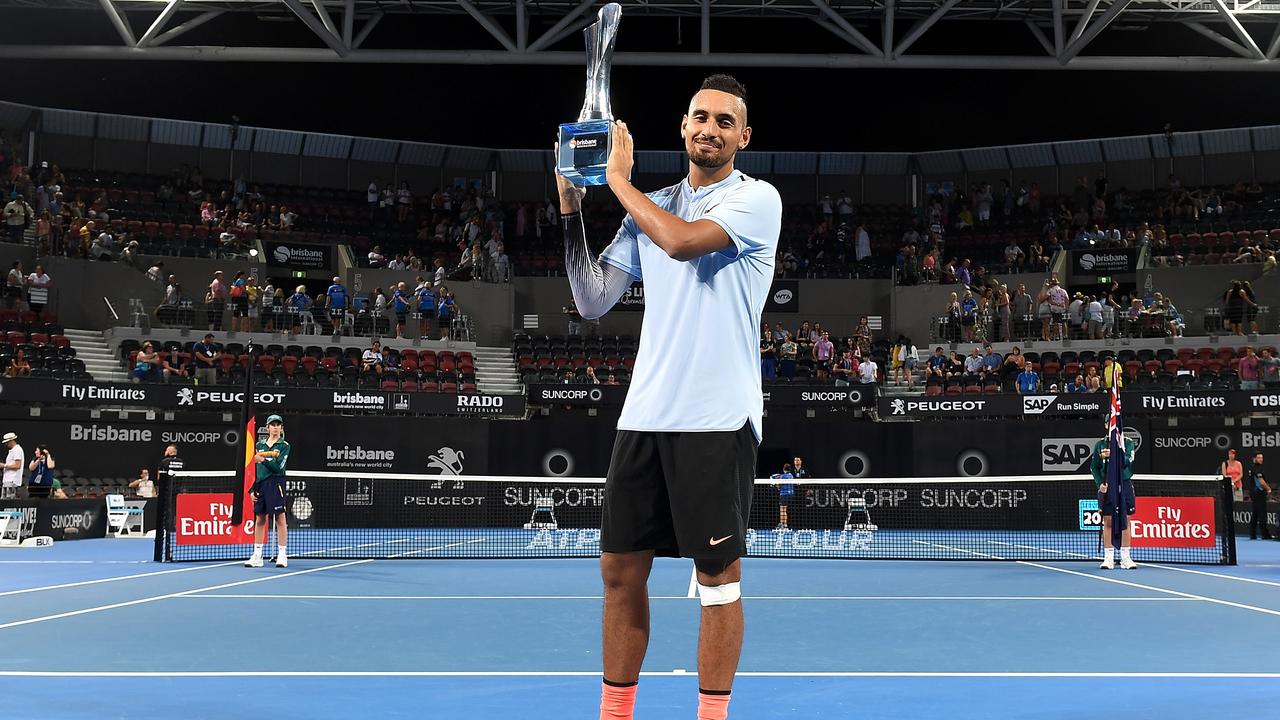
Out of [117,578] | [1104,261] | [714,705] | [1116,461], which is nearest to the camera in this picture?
[714,705]

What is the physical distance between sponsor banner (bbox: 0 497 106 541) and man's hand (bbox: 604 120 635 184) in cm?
2041

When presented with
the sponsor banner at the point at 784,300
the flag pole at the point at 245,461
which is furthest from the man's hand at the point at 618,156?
the sponsor banner at the point at 784,300

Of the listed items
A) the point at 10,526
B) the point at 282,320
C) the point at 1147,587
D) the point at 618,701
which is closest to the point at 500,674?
the point at 618,701

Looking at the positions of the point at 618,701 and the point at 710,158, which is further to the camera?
the point at 710,158

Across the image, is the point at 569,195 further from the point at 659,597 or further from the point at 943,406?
the point at 943,406

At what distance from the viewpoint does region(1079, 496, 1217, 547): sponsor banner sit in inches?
671

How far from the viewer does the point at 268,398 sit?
84.2 ft

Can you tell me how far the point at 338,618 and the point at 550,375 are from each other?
62.8ft

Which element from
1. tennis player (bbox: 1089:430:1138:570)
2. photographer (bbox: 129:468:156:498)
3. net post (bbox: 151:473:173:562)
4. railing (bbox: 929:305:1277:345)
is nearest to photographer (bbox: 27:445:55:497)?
photographer (bbox: 129:468:156:498)

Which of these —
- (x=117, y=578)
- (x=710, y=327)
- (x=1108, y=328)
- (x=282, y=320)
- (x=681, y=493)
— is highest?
(x=1108, y=328)

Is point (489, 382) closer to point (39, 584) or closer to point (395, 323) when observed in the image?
point (395, 323)

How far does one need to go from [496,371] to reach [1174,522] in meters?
19.2

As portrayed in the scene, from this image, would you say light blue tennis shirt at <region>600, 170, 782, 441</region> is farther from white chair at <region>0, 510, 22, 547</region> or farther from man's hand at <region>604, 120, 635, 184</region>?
white chair at <region>0, 510, 22, 547</region>

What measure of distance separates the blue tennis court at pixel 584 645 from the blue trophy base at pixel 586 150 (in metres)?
2.88
